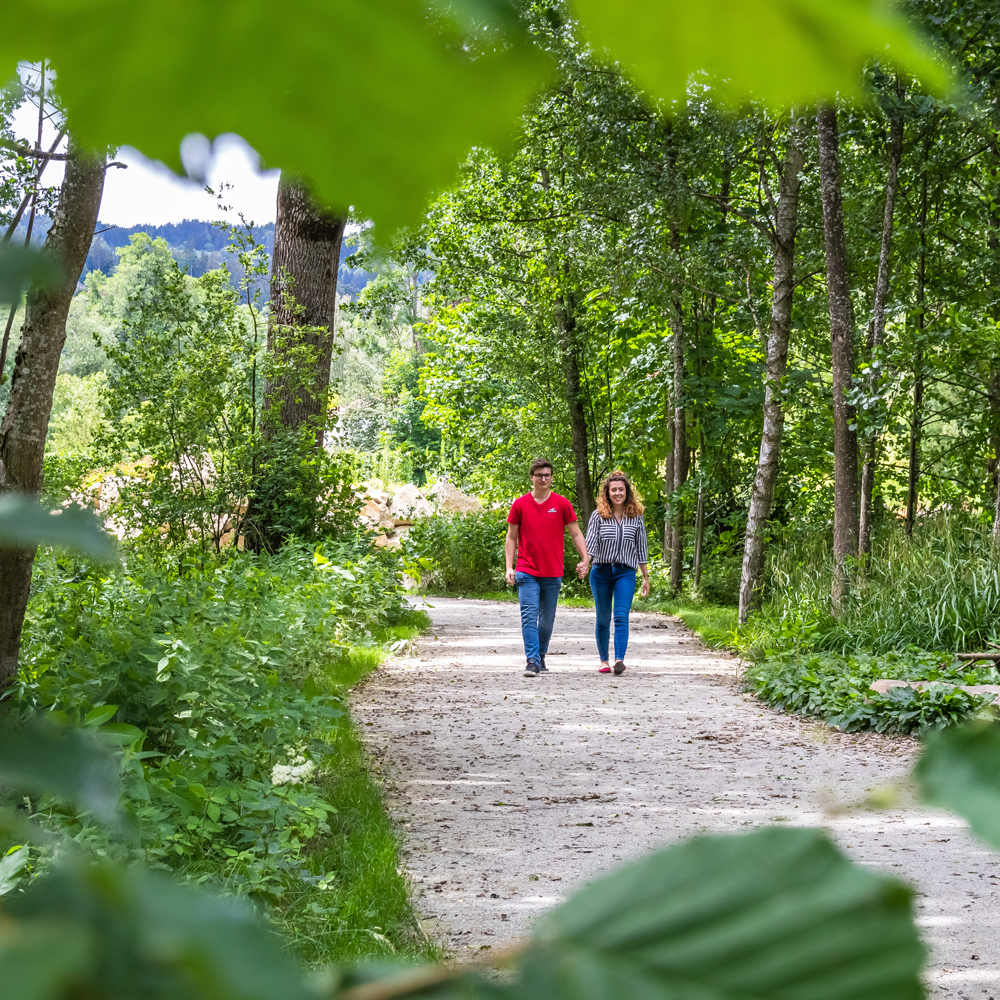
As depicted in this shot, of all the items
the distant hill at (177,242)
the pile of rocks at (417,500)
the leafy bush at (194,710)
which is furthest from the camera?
the pile of rocks at (417,500)

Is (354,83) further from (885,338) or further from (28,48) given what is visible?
(885,338)

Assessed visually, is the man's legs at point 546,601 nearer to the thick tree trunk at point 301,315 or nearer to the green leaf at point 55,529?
the thick tree trunk at point 301,315

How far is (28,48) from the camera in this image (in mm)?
168

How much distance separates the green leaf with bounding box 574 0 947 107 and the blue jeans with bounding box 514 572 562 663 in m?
8.84

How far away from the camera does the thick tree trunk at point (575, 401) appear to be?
61.5 ft

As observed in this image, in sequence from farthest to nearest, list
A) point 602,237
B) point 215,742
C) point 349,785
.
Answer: point 602,237
point 349,785
point 215,742

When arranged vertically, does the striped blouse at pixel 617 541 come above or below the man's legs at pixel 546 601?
above

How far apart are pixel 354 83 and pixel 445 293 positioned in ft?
Answer: 61.5

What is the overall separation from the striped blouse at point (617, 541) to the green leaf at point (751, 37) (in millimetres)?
8968

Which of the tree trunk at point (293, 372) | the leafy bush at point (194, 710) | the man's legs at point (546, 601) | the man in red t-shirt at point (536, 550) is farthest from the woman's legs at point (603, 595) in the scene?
the leafy bush at point (194, 710)

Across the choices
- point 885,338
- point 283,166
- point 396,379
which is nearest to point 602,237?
point 885,338

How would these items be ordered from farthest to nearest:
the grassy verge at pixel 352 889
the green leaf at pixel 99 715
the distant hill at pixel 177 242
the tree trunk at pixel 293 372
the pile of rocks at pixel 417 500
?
the pile of rocks at pixel 417 500
the tree trunk at pixel 293 372
the grassy verge at pixel 352 889
the green leaf at pixel 99 715
the distant hill at pixel 177 242

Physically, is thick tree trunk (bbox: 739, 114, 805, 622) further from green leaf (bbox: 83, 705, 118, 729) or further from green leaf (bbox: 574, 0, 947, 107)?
green leaf (bbox: 574, 0, 947, 107)

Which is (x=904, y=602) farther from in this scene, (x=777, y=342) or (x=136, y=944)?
(x=136, y=944)
